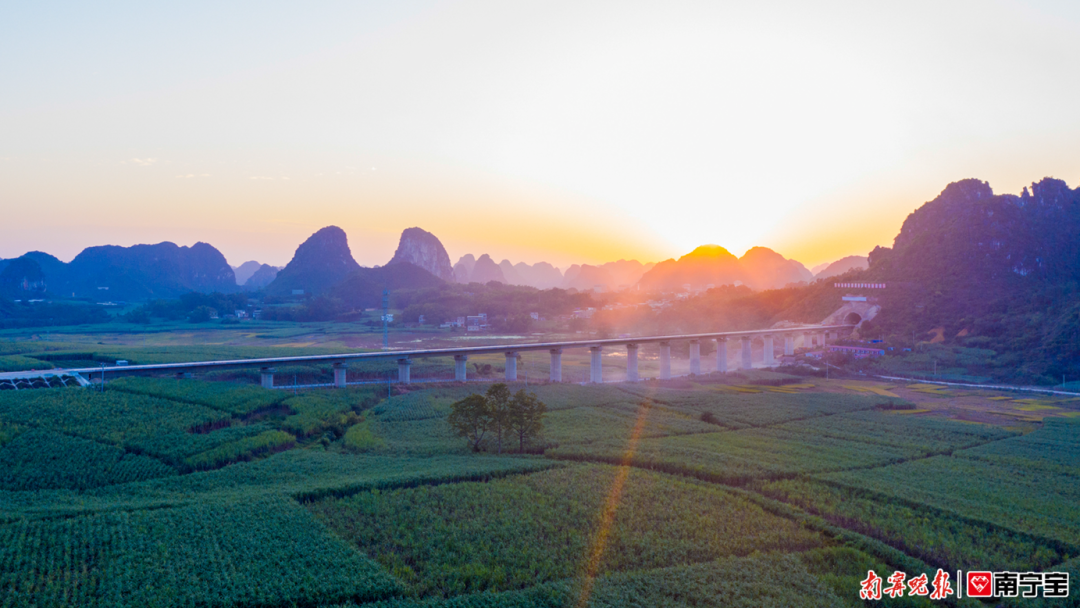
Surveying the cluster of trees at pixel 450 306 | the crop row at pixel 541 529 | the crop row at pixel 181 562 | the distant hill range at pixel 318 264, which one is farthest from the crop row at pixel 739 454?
the distant hill range at pixel 318 264

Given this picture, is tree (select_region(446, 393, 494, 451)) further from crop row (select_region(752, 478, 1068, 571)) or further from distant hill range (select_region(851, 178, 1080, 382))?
distant hill range (select_region(851, 178, 1080, 382))

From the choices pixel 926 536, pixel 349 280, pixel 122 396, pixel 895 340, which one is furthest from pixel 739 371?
pixel 349 280

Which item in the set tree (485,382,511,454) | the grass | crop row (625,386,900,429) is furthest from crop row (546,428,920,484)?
crop row (625,386,900,429)

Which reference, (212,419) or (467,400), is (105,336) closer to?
(212,419)

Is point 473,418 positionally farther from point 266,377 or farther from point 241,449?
point 266,377

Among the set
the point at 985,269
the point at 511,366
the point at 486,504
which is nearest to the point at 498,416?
the point at 486,504

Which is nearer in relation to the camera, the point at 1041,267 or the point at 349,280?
the point at 1041,267

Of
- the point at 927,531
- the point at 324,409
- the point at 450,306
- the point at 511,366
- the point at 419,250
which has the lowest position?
the point at 927,531
